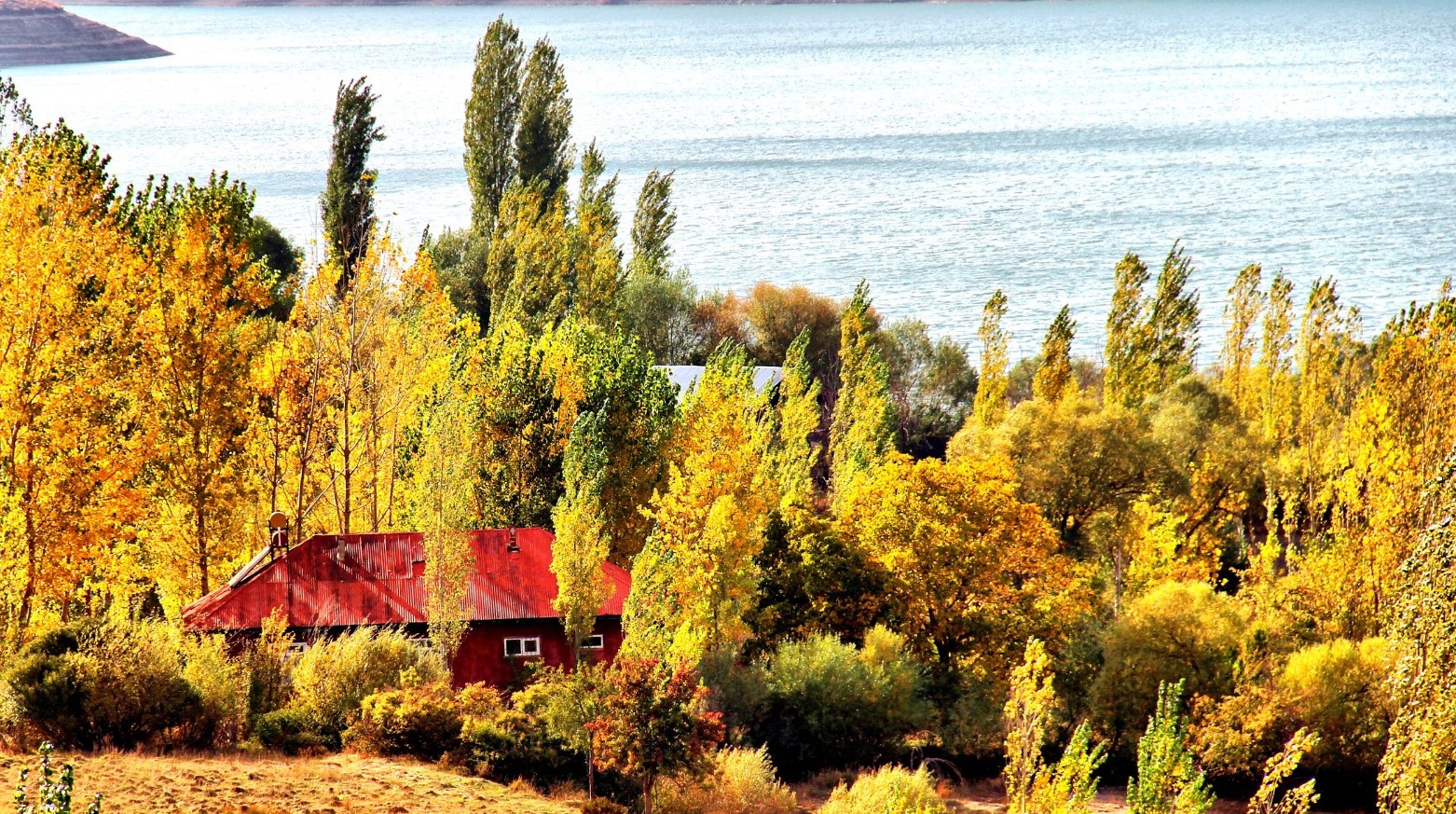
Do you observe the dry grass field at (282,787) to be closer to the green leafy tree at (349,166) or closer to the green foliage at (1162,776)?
the green foliage at (1162,776)

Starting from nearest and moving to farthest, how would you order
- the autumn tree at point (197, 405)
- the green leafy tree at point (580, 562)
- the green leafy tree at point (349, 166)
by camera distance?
the green leafy tree at point (580, 562) → the autumn tree at point (197, 405) → the green leafy tree at point (349, 166)

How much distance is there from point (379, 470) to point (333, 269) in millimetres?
6038

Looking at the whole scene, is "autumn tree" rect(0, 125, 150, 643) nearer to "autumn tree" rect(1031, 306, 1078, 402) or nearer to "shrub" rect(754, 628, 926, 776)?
"shrub" rect(754, 628, 926, 776)

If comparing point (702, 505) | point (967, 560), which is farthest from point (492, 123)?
point (967, 560)

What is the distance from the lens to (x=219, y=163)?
15325cm

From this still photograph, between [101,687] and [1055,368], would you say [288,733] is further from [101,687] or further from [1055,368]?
[1055,368]

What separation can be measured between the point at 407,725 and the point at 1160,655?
64.1 ft

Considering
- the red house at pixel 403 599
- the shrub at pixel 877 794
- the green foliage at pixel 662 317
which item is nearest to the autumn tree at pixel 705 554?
the red house at pixel 403 599

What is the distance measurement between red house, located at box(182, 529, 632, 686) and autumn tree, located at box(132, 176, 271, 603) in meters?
1.29

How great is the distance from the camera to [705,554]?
36.5 m

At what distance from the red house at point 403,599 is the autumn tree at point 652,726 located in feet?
23.4

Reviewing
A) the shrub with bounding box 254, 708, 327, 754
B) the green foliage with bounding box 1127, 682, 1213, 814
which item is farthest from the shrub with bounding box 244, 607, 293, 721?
the green foliage with bounding box 1127, 682, 1213, 814

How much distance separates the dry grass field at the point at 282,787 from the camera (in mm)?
26344

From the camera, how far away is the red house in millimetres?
35719
